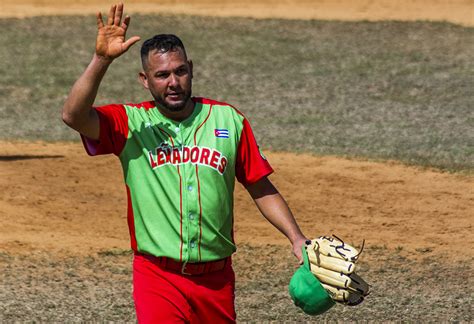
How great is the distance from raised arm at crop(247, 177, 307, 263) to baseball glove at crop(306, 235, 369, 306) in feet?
0.59

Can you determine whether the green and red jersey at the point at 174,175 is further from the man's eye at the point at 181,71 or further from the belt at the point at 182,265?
the man's eye at the point at 181,71

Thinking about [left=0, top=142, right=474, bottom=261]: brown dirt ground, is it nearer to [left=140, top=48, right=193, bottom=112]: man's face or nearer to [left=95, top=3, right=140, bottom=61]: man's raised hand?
[left=140, top=48, right=193, bottom=112]: man's face

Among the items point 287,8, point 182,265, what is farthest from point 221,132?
point 287,8

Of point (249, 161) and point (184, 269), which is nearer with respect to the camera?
point (184, 269)

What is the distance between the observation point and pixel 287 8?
26922mm

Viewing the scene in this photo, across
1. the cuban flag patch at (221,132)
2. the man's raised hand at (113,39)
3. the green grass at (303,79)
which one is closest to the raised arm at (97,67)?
the man's raised hand at (113,39)

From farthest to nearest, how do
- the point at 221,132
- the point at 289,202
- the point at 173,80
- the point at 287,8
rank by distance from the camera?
the point at 287,8 < the point at 289,202 < the point at 221,132 < the point at 173,80

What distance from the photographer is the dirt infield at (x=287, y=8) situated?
25.6m

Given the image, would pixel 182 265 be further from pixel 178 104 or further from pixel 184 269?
pixel 178 104

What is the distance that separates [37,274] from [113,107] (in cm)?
454

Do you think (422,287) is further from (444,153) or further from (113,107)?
(444,153)

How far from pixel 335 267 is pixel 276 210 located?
0.57 metres

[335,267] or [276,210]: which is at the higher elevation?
[276,210]

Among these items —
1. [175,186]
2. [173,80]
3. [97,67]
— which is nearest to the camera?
[97,67]
